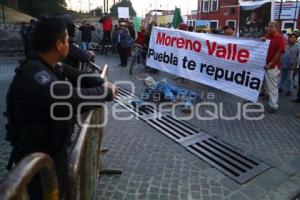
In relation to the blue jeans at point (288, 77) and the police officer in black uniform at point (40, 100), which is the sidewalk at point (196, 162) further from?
the blue jeans at point (288, 77)

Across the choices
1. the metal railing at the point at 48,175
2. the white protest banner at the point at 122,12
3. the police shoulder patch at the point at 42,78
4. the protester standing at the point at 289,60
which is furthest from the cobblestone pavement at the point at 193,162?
the white protest banner at the point at 122,12

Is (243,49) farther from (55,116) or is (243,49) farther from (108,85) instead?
(55,116)

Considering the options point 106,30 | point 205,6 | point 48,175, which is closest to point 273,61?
point 48,175

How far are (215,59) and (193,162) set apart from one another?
135 inches

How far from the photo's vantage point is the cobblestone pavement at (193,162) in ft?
12.6

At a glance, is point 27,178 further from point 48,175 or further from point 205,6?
point 205,6

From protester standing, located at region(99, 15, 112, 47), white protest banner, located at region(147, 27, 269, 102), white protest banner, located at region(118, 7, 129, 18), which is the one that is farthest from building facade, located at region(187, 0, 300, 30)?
white protest banner, located at region(147, 27, 269, 102)

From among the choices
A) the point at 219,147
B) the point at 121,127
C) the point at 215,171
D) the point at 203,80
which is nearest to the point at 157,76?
the point at 203,80

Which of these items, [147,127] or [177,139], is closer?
[177,139]

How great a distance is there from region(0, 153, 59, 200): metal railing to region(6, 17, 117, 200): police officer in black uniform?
0.67 m

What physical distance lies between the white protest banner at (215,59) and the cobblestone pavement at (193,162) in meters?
0.80

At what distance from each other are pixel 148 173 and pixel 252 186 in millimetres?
1357

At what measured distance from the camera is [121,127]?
5945mm

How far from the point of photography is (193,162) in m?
4.61
